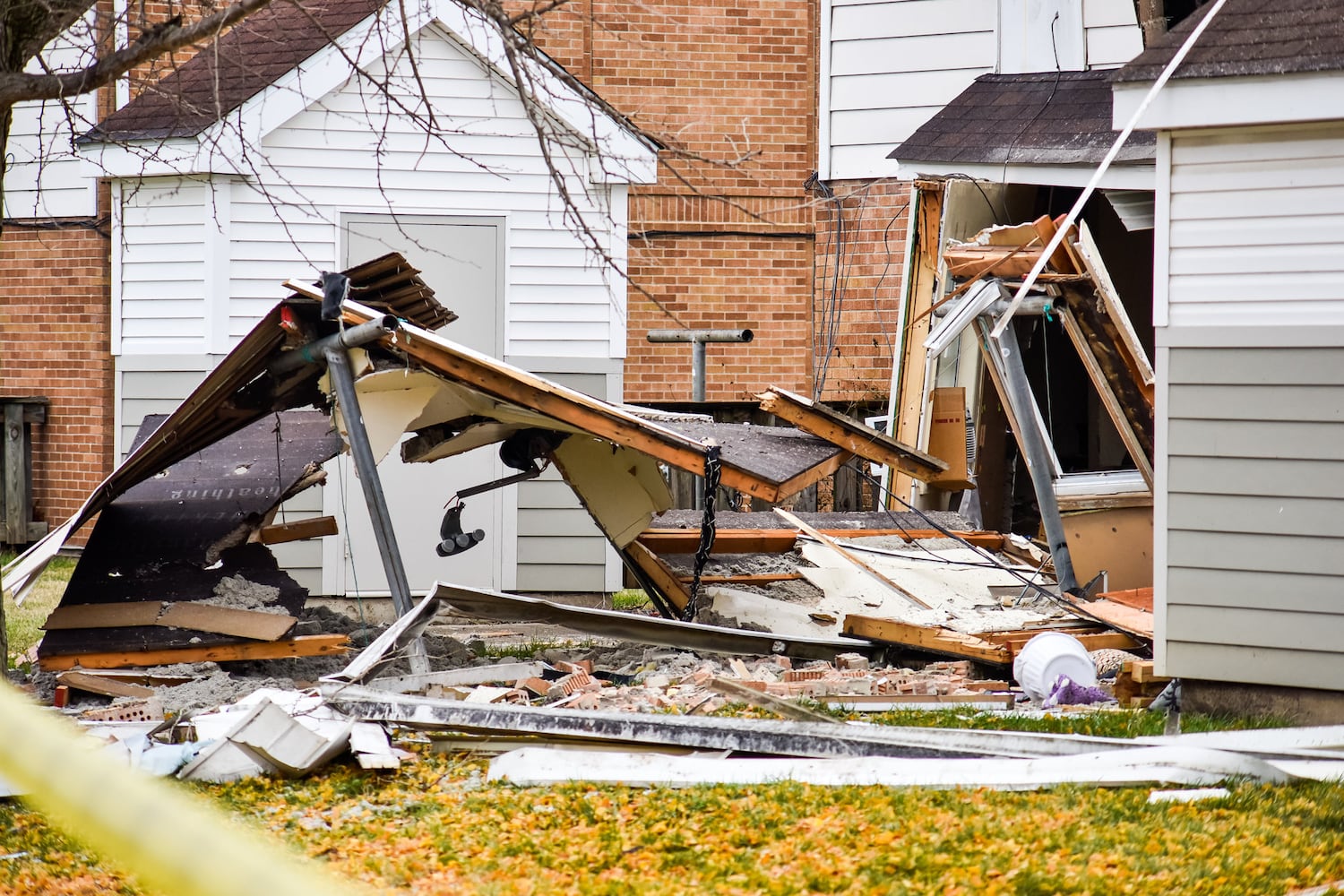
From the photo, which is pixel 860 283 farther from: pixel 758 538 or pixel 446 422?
pixel 446 422

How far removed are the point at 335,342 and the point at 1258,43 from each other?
476 cm

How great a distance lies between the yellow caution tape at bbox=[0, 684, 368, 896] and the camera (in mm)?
937

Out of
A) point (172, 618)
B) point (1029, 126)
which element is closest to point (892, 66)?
point (1029, 126)

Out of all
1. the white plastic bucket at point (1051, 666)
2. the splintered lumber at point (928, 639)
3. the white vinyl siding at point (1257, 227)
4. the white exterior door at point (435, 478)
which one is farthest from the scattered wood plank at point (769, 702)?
the white exterior door at point (435, 478)

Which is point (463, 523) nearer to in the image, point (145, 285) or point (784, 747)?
point (145, 285)

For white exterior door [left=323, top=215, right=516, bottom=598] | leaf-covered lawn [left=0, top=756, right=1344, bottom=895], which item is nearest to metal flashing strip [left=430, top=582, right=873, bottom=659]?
leaf-covered lawn [left=0, top=756, right=1344, bottom=895]

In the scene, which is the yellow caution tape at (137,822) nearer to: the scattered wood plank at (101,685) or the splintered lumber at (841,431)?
the scattered wood plank at (101,685)

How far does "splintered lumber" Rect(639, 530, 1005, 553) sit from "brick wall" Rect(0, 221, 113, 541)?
715 cm

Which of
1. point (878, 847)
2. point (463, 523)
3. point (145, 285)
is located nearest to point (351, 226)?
point (145, 285)

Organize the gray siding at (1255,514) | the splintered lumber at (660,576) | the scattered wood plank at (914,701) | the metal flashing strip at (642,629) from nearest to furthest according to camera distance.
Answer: the gray siding at (1255,514) → the scattered wood plank at (914,701) → the metal flashing strip at (642,629) → the splintered lumber at (660,576)

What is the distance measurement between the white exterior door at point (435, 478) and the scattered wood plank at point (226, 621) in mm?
3543

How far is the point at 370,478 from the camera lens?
23.2 ft

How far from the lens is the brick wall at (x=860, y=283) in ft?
46.3

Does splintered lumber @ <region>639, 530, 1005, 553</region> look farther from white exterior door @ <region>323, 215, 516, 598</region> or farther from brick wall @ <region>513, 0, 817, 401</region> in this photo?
brick wall @ <region>513, 0, 817, 401</region>
